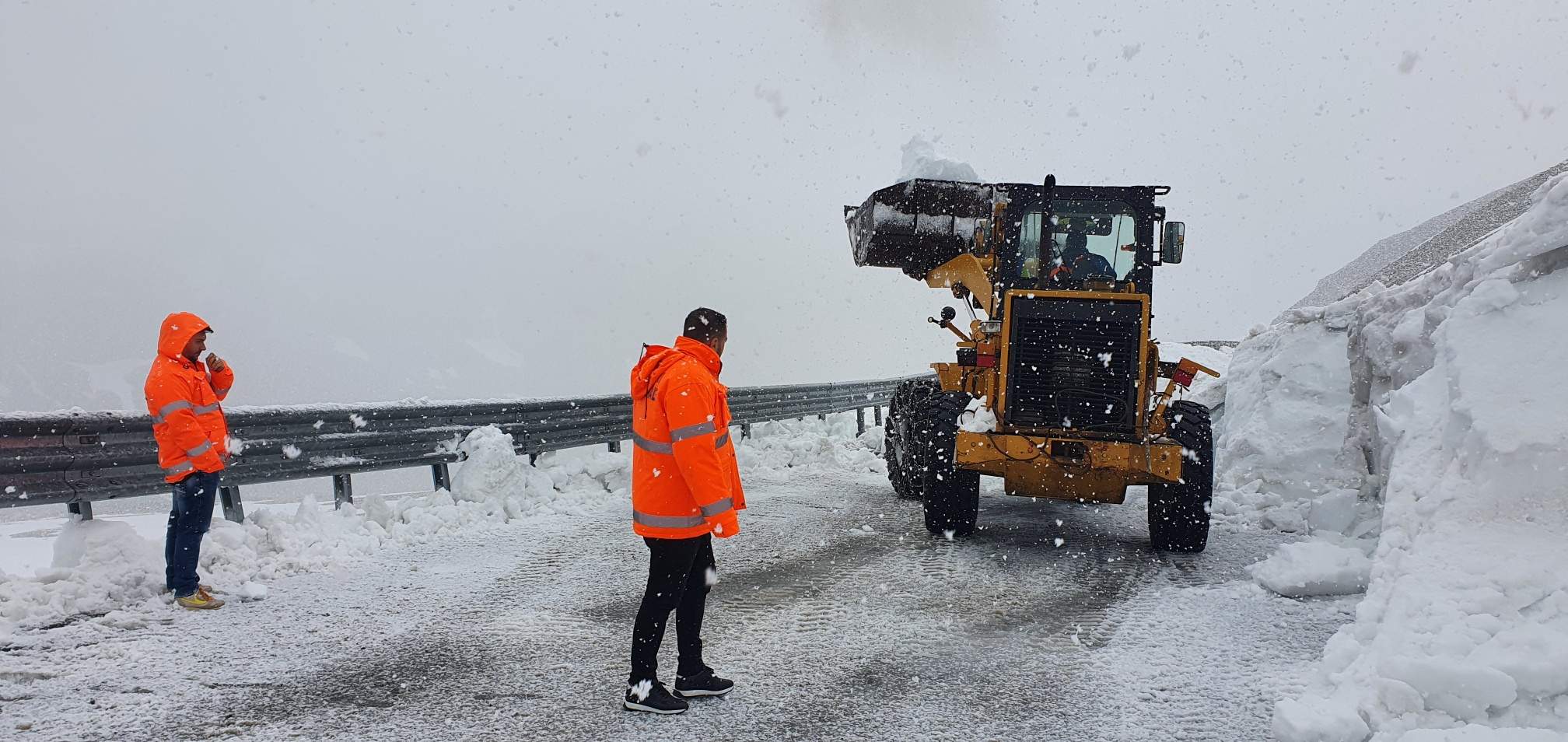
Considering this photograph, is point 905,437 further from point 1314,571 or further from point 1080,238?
point 1314,571

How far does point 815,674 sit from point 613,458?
6.69 meters

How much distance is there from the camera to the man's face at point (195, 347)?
5.41 meters

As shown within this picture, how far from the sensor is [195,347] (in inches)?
215

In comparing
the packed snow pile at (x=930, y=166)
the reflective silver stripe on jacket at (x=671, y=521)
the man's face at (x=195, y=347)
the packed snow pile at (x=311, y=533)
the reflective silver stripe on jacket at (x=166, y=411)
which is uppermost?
the packed snow pile at (x=930, y=166)

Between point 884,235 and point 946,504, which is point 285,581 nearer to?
point 946,504

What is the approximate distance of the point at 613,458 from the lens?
10602 millimetres

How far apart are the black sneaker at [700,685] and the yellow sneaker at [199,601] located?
10.2 ft

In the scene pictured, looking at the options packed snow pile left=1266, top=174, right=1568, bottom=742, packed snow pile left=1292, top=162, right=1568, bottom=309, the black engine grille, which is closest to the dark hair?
packed snow pile left=1266, top=174, right=1568, bottom=742

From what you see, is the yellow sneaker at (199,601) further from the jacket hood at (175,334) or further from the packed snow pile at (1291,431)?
the packed snow pile at (1291,431)

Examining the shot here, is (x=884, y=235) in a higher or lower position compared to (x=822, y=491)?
higher

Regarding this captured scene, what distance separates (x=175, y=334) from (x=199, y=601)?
1577mm

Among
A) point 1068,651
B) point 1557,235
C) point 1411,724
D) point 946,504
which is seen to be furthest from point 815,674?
point 1557,235

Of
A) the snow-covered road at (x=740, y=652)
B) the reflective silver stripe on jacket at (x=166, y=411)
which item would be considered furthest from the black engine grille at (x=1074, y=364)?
the reflective silver stripe on jacket at (x=166, y=411)

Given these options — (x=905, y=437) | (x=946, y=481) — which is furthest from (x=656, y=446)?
(x=905, y=437)
